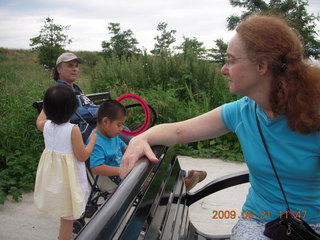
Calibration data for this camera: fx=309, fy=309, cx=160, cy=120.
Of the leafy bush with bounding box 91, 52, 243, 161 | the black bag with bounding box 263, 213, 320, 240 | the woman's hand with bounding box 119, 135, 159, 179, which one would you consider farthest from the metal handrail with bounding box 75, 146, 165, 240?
the leafy bush with bounding box 91, 52, 243, 161

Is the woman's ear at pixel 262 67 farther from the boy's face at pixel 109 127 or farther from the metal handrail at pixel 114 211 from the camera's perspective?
the boy's face at pixel 109 127

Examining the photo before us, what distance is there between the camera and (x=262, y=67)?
4.81 ft

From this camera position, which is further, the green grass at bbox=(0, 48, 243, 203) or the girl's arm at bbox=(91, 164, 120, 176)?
the green grass at bbox=(0, 48, 243, 203)

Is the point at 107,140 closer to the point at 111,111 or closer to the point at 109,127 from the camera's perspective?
the point at 109,127

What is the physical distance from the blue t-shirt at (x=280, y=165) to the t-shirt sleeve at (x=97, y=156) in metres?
1.24

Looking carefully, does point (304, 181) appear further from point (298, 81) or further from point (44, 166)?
point (44, 166)

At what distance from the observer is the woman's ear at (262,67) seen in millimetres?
1454

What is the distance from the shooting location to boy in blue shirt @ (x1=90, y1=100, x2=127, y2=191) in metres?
2.50

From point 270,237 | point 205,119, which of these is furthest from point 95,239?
point 205,119

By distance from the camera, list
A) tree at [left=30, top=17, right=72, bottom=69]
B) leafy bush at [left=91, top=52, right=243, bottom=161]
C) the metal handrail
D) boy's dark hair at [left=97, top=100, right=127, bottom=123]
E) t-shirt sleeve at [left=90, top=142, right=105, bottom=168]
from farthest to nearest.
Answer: tree at [left=30, top=17, right=72, bottom=69]
leafy bush at [left=91, top=52, right=243, bottom=161]
boy's dark hair at [left=97, top=100, right=127, bottom=123]
t-shirt sleeve at [left=90, top=142, right=105, bottom=168]
the metal handrail

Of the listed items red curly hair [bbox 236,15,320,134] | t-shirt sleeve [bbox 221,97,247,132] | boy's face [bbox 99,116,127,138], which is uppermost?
red curly hair [bbox 236,15,320,134]

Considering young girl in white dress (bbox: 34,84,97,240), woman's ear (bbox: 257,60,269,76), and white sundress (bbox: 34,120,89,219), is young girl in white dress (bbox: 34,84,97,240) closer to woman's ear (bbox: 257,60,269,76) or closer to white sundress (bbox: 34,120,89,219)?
white sundress (bbox: 34,120,89,219)

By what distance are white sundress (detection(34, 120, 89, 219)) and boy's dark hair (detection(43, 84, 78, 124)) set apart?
0.07 metres

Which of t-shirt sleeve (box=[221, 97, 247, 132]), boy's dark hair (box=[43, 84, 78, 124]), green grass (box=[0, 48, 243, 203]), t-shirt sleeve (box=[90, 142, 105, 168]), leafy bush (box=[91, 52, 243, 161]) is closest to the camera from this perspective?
t-shirt sleeve (box=[221, 97, 247, 132])
